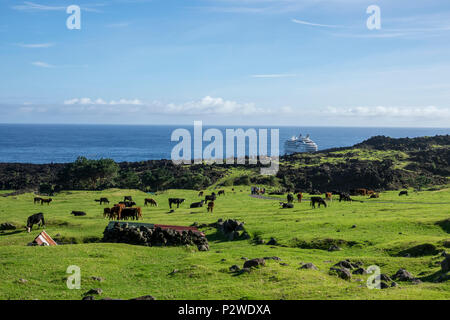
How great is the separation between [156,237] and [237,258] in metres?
9.19

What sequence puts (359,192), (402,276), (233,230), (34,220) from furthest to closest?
1. (359,192)
2. (34,220)
3. (233,230)
4. (402,276)

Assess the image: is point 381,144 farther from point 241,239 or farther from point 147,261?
point 147,261

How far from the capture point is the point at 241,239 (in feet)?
121

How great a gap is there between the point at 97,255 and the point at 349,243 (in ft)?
67.3

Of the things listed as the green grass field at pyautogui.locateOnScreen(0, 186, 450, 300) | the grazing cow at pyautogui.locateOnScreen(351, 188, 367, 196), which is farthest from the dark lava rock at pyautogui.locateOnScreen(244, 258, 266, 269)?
the grazing cow at pyautogui.locateOnScreen(351, 188, 367, 196)

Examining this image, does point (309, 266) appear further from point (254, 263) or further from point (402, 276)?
point (402, 276)

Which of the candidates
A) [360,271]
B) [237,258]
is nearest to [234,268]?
[237,258]

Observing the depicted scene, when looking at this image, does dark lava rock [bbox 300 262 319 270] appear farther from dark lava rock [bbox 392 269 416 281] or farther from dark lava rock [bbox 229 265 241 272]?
dark lava rock [bbox 392 269 416 281]

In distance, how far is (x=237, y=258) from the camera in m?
27.3

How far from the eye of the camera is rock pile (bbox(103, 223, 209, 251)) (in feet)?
109

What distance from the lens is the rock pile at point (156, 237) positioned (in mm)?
33219

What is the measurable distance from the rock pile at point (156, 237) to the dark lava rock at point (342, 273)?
12.9 metres
